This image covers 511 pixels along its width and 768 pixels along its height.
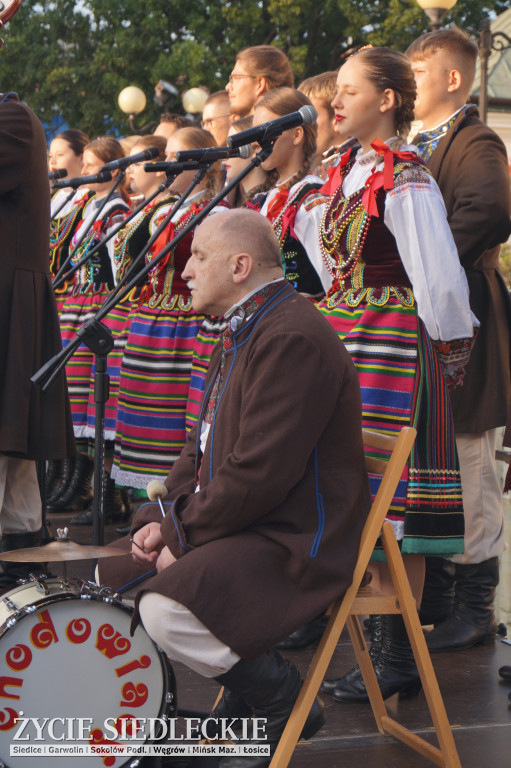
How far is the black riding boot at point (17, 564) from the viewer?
11.1ft

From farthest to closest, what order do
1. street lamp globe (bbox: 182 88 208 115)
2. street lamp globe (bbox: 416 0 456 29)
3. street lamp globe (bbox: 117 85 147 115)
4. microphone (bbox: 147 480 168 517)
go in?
street lamp globe (bbox: 117 85 147 115) < street lamp globe (bbox: 182 88 208 115) < street lamp globe (bbox: 416 0 456 29) < microphone (bbox: 147 480 168 517)

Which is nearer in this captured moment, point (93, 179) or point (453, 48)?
point (453, 48)

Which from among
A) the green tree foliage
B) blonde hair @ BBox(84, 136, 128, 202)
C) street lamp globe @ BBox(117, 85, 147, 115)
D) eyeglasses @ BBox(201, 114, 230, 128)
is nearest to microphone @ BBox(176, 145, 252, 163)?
eyeglasses @ BBox(201, 114, 230, 128)

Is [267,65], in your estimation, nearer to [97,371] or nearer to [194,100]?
[97,371]

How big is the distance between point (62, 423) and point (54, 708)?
138cm

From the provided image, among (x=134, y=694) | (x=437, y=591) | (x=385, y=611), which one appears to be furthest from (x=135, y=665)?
(x=437, y=591)

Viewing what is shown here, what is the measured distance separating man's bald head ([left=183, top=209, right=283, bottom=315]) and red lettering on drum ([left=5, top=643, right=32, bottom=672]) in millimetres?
932

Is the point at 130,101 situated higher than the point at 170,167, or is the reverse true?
the point at 130,101

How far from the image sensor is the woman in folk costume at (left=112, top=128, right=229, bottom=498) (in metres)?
4.63

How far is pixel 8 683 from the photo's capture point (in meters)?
2.25

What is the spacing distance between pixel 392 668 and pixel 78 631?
105 centimetres

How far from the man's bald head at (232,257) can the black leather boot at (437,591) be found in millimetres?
1462

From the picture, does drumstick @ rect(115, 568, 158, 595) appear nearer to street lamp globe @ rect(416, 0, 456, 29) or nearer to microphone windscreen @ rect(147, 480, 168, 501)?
microphone windscreen @ rect(147, 480, 168, 501)

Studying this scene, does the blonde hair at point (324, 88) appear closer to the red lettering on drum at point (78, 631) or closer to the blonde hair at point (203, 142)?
the blonde hair at point (203, 142)
